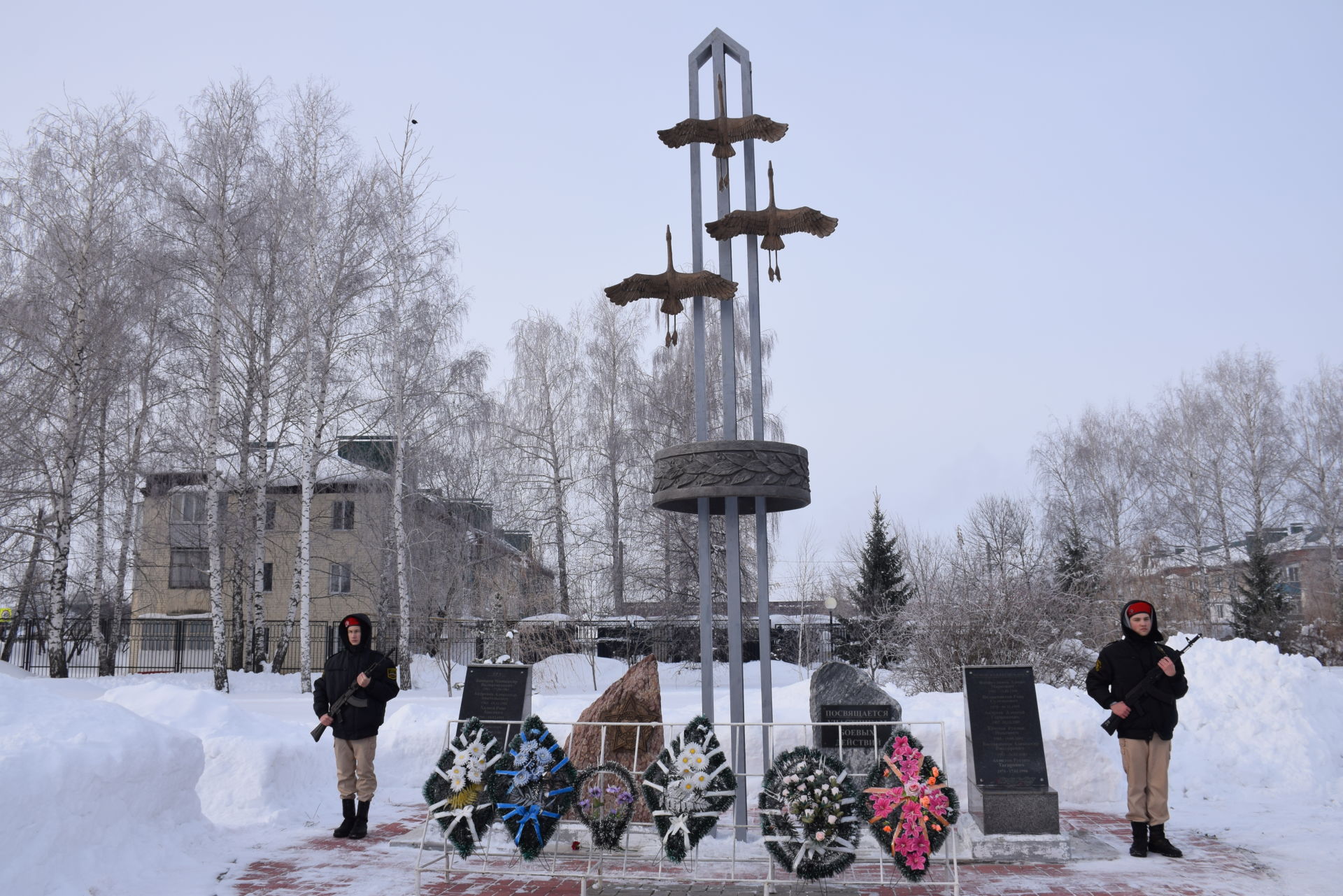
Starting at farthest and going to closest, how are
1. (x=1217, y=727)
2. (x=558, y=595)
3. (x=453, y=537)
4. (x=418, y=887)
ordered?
(x=558, y=595)
(x=453, y=537)
(x=1217, y=727)
(x=418, y=887)

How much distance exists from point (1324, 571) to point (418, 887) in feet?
114

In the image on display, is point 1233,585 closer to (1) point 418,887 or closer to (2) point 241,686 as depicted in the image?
(2) point 241,686

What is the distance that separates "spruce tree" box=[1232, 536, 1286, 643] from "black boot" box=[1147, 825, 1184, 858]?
987 inches

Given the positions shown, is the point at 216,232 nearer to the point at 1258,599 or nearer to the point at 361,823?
the point at 361,823

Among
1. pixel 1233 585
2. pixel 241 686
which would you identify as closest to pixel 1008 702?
pixel 241 686

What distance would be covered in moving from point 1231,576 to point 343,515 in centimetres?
2951

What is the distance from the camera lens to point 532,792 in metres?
6.30

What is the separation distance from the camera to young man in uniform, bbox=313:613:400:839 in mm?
8125

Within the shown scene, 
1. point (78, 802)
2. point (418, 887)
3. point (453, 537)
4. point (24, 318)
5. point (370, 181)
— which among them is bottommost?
point (418, 887)

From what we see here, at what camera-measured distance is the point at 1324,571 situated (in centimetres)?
3206

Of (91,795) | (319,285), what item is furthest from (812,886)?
(319,285)

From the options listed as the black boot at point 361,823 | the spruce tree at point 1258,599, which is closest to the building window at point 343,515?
the black boot at point 361,823

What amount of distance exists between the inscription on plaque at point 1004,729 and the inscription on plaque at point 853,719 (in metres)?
1.00

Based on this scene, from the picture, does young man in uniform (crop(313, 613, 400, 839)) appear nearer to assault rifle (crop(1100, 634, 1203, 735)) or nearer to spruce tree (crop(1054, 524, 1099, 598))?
assault rifle (crop(1100, 634, 1203, 735))
